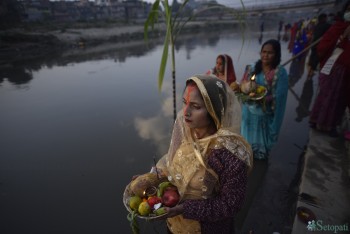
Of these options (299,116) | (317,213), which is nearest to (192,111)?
(317,213)

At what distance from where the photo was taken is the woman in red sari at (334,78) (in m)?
3.52

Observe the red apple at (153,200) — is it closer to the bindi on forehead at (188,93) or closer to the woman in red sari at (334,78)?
the bindi on forehead at (188,93)

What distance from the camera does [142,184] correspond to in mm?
1479

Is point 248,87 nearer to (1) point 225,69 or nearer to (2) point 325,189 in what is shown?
(1) point 225,69

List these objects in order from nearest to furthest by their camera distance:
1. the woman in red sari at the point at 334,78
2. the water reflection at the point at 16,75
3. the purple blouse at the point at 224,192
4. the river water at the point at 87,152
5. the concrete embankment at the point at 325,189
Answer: the purple blouse at the point at 224,192 < the concrete embankment at the point at 325,189 < the river water at the point at 87,152 < the woman in red sari at the point at 334,78 < the water reflection at the point at 16,75

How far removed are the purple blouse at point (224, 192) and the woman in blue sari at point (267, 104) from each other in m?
2.03

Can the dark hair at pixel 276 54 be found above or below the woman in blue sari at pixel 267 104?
above

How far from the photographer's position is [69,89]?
27.6 ft

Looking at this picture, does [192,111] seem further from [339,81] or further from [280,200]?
[339,81]

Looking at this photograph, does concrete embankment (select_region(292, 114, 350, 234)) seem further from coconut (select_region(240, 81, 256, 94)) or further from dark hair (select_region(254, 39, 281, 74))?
dark hair (select_region(254, 39, 281, 74))

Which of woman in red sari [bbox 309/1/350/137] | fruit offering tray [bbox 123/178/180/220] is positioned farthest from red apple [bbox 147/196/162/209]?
woman in red sari [bbox 309/1/350/137]

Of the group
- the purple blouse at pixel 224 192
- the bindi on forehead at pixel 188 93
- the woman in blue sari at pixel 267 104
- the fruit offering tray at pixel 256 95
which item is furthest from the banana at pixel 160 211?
the woman in blue sari at pixel 267 104

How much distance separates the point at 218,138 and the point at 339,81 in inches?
136

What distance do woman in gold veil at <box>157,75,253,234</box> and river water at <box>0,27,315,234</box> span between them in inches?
39.1
